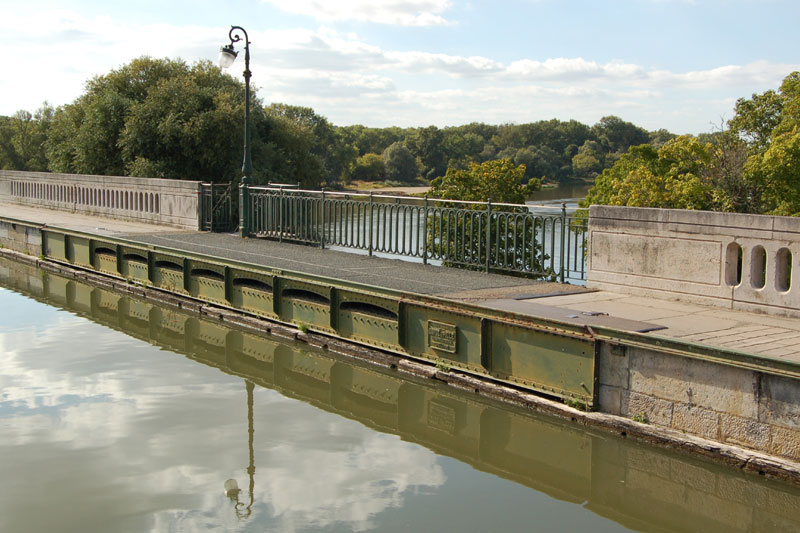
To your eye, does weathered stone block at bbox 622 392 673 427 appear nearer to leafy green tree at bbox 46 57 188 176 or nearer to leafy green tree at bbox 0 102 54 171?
leafy green tree at bbox 46 57 188 176

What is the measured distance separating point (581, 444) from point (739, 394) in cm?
190

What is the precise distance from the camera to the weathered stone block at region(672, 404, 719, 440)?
843 cm

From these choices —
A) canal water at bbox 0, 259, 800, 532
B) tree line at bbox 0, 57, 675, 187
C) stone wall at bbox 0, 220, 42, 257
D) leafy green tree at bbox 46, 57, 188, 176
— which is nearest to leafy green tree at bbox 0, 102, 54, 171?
tree line at bbox 0, 57, 675, 187

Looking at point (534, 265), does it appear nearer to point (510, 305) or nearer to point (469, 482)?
point (510, 305)

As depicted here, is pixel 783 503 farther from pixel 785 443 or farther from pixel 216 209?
pixel 216 209

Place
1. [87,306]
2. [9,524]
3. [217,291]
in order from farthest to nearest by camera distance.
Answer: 1. [87,306]
2. [217,291]
3. [9,524]

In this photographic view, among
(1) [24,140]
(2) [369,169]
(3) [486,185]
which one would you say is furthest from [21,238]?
(2) [369,169]

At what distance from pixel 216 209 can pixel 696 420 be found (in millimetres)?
16397

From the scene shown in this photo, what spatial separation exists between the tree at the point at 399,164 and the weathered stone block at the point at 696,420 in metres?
92.2

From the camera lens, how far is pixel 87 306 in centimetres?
1845

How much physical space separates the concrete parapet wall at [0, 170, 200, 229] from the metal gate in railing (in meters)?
0.20

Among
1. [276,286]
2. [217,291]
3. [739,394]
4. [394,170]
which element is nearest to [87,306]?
[217,291]

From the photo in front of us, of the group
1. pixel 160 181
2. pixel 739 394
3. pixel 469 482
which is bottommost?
pixel 469 482

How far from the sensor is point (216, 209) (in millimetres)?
22547
